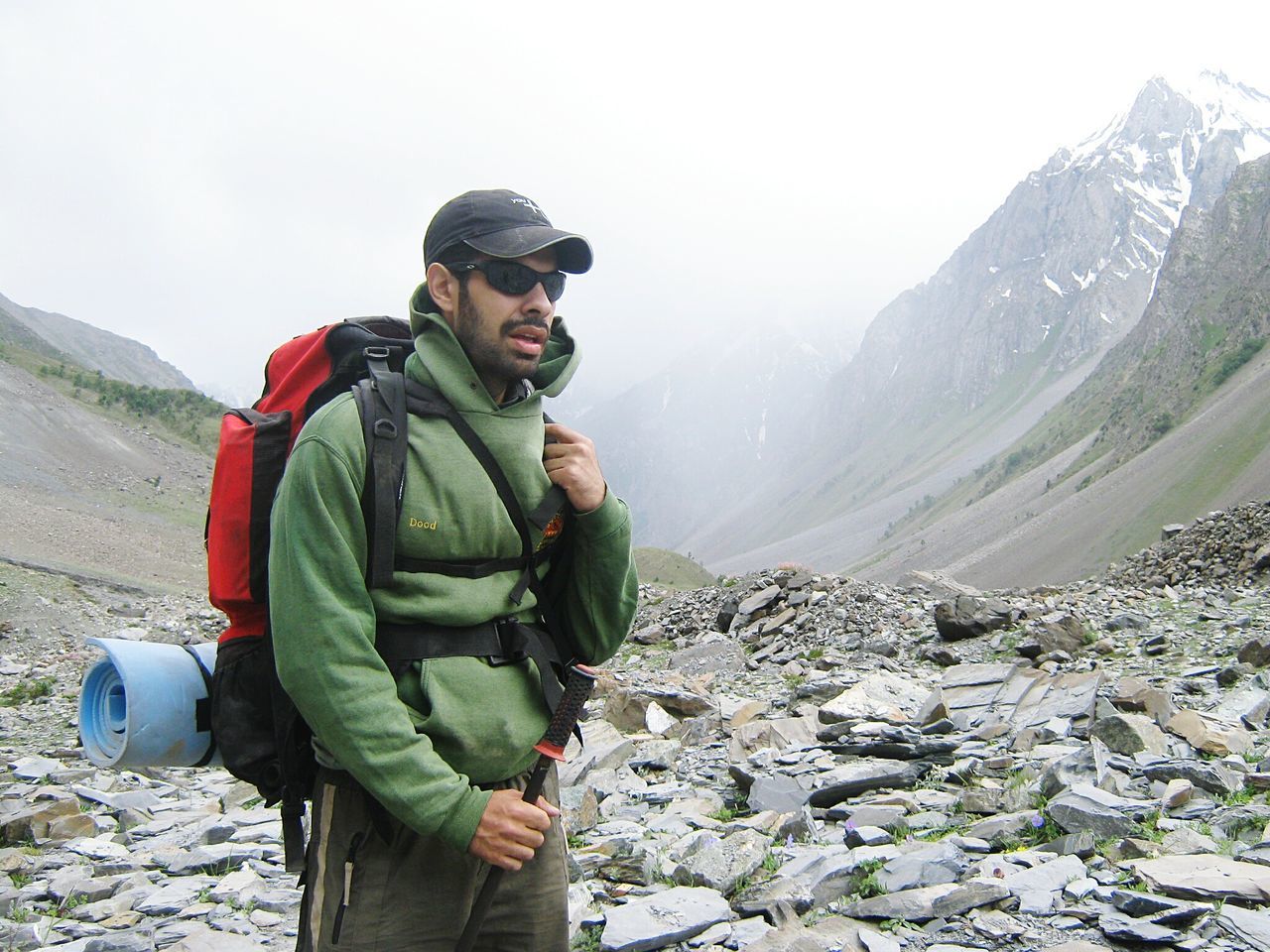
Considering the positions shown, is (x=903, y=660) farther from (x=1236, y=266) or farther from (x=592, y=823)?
(x=1236, y=266)

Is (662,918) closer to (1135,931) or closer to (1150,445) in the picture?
(1135,931)

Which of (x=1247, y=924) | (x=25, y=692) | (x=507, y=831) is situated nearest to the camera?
(x=507, y=831)

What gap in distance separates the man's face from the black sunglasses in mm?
14

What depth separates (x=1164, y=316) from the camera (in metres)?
115

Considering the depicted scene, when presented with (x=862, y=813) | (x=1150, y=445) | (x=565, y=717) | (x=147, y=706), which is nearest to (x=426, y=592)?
(x=565, y=717)

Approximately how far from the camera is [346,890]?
2721mm

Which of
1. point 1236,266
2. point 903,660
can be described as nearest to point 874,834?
point 903,660

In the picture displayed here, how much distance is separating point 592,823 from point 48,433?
58.5 meters

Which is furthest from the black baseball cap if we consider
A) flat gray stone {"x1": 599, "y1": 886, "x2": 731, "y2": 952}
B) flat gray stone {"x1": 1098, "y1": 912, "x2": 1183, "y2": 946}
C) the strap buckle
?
flat gray stone {"x1": 1098, "y1": 912, "x2": 1183, "y2": 946}

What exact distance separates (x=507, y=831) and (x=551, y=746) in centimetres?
35

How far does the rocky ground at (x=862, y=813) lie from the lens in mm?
4543

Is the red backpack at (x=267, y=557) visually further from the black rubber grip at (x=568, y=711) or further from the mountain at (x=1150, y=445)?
the mountain at (x=1150, y=445)

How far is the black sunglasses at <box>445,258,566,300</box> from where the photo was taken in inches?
118

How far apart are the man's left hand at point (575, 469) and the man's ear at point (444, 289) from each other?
52 centimetres
